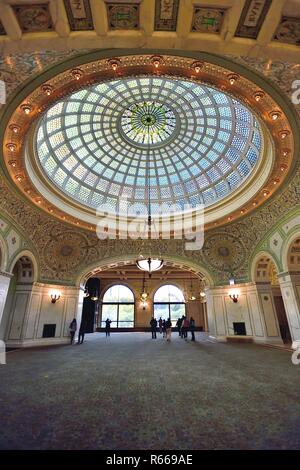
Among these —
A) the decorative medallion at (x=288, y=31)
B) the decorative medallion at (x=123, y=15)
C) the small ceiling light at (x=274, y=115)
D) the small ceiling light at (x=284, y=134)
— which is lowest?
the decorative medallion at (x=288, y=31)

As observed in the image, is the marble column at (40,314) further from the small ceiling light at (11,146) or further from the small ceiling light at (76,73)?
the small ceiling light at (76,73)

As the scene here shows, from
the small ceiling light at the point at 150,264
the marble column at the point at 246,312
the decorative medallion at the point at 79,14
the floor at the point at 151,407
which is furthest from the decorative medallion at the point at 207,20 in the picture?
the marble column at the point at 246,312

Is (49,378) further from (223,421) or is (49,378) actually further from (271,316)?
(271,316)

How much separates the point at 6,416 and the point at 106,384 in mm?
2065

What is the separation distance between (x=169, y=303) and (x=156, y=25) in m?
22.4

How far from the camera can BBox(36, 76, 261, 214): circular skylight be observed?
10094mm

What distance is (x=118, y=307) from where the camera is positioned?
2259 cm

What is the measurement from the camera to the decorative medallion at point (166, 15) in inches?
107

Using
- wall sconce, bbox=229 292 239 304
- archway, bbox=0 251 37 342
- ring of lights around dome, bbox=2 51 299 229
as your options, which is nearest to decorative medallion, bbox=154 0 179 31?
ring of lights around dome, bbox=2 51 299 229

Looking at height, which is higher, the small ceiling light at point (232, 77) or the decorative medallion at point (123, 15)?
the small ceiling light at point (232, 77)

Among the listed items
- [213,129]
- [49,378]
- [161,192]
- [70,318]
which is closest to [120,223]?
[161,192]

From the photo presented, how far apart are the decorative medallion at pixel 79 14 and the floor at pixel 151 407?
521 centimetres

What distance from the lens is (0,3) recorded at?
245 cm

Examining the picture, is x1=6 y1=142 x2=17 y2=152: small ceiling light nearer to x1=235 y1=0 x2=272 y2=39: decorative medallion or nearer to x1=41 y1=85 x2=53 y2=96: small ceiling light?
x1=41 y1=85 x2=53 y2=96: small ceiling light
